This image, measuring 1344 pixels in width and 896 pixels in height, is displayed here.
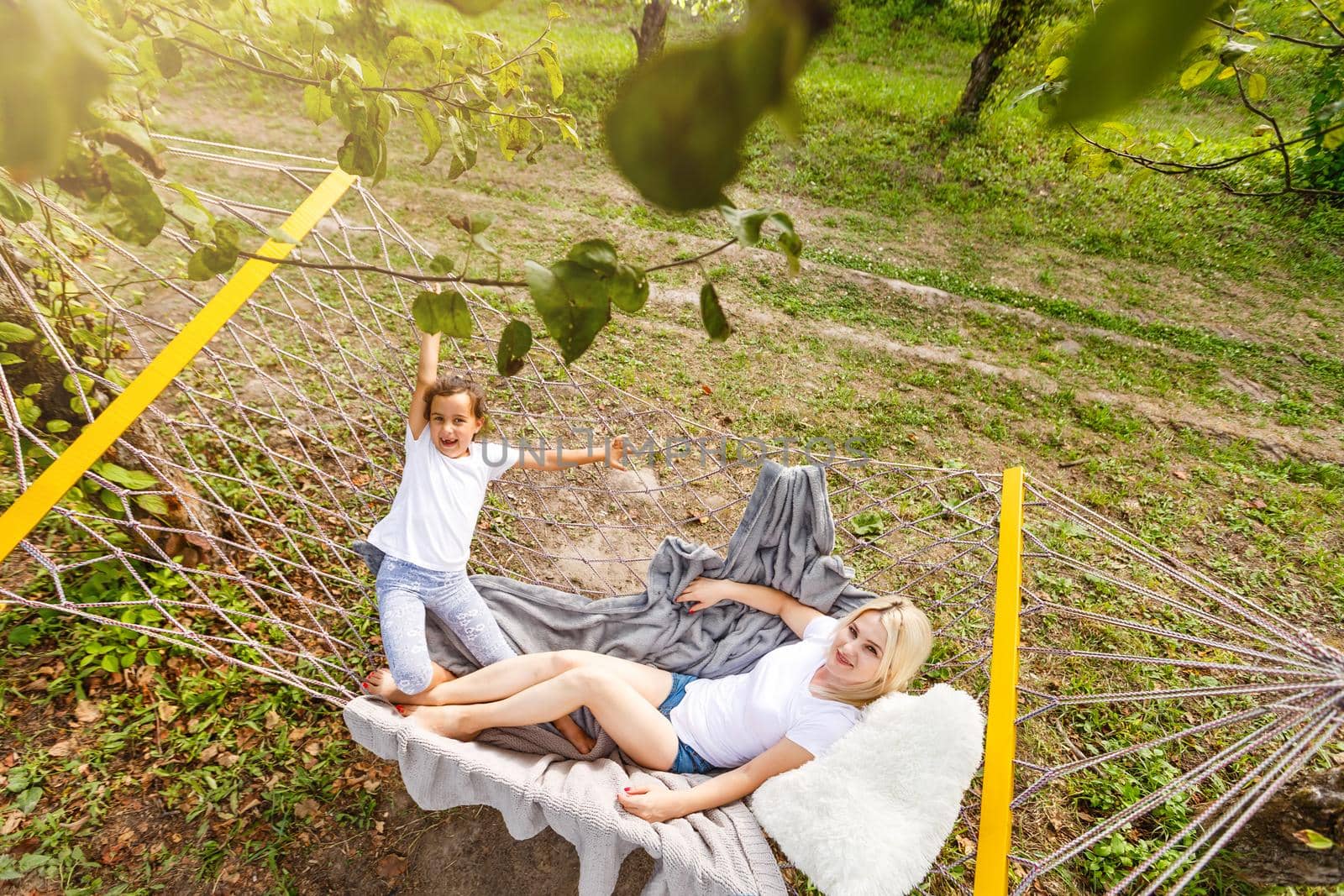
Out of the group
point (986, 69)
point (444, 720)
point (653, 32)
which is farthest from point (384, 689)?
point (986, 69)

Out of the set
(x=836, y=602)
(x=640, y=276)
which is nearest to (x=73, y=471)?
(x=640, y=276)

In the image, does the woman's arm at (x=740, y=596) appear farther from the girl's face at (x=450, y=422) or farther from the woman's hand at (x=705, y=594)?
the girl's face at (x=450, y=422)

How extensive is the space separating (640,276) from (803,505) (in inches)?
58.5

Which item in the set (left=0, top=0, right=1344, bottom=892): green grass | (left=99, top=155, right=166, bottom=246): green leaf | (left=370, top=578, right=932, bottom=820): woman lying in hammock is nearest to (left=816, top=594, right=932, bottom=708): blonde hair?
(left=370, top=578, right=932, bottom=820): woman lying in hammock

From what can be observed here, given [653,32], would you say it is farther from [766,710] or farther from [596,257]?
[766,710]

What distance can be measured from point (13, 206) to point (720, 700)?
5.07ft

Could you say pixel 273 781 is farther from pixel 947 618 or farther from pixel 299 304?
pixel 299 304

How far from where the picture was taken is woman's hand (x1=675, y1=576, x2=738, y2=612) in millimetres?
1885

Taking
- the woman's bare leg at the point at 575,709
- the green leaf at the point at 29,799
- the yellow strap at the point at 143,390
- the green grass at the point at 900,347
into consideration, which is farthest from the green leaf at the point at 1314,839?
the green leaf at the point at 29,799

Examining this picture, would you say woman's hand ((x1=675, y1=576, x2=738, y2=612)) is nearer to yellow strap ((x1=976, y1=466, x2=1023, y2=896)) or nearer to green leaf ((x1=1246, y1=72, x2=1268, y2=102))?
yellow strap ((x1=976, y1=466, x2=1023, y2=896))

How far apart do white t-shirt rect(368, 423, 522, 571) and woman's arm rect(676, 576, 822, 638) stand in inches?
23.9

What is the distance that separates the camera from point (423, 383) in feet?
6.14

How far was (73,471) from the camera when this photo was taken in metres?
1.22

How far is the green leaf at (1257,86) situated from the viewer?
0.69 m
